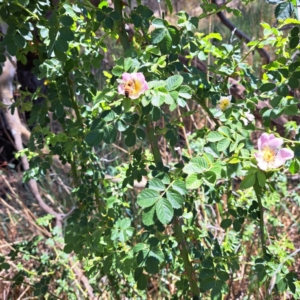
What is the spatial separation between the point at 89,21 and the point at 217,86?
1.05 feet

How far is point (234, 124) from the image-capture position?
775 mm

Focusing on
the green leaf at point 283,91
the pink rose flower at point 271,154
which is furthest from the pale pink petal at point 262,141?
the green leaf at point 283,91

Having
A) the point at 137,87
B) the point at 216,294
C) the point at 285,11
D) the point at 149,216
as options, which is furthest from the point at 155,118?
the point at 216,294

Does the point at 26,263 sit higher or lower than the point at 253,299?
higher

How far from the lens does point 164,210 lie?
64cm

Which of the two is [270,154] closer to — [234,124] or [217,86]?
[234,124]

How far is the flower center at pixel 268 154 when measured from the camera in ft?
2.16

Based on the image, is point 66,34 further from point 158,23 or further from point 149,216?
point 149,216

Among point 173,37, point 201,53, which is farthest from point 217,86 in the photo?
point 173,37

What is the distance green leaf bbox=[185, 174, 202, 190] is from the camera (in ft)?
2.16

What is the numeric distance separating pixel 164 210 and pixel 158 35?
311 mm

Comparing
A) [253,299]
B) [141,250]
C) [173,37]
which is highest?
[173,37]

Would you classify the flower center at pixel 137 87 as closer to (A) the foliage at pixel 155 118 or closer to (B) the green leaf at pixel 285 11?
(A) the foliage at pixel 155 118

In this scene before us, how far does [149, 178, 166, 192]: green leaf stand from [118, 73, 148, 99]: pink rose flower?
148 mm
